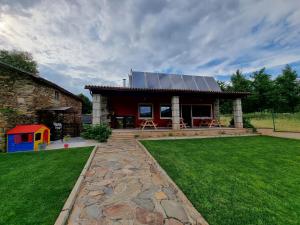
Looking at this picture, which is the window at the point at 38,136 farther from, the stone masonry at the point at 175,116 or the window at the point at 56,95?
the stone masonry at the point at 175,116

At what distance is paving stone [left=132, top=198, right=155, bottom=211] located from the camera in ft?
8.27

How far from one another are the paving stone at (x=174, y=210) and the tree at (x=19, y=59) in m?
29.0

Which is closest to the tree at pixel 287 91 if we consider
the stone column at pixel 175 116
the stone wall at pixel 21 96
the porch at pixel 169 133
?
the porch at pixel 169 133

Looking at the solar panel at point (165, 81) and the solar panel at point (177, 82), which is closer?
the solar panel at point (165, 81)

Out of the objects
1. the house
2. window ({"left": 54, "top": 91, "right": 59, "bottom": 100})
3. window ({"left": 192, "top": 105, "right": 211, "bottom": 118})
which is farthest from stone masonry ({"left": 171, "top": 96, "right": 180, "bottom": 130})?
window ({"left": 54, "top": 91, "right": 59, "bottom": 100})

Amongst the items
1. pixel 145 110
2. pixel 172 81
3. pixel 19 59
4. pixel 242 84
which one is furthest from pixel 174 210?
pixel 242 84

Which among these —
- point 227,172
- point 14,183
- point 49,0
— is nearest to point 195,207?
point 227,172

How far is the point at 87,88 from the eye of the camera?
891 cm

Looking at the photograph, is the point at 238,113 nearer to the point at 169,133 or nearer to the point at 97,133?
the point at 169,133

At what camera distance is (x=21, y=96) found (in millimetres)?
8328

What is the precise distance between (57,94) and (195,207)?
1301 centimetres

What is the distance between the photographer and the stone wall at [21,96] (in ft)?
25.0

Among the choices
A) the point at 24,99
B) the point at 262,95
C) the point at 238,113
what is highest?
the point at 262,95

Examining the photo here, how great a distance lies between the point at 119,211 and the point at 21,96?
9.35 metres
